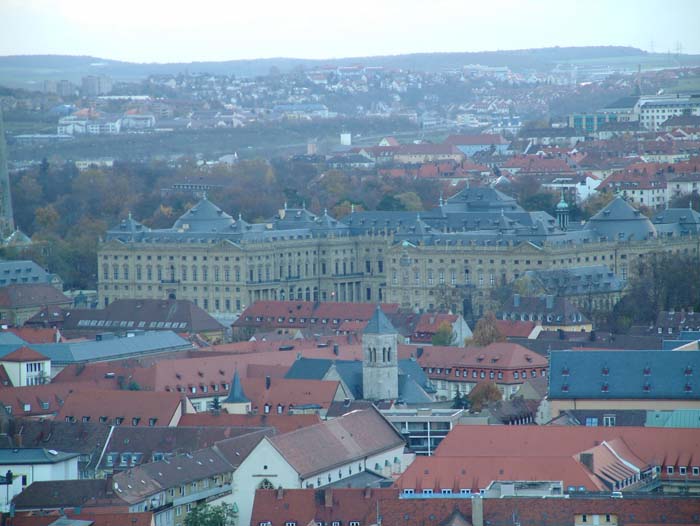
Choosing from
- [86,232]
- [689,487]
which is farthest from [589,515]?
[86,232]

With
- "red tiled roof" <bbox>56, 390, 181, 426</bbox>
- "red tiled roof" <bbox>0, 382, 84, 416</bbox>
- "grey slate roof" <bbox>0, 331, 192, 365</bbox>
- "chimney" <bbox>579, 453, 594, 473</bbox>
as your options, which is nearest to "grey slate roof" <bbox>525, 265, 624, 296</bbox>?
"grey slate roof" <bbox>0, 331, 192, 365</bbox>

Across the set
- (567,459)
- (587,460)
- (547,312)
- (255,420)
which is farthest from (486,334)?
(567,459)

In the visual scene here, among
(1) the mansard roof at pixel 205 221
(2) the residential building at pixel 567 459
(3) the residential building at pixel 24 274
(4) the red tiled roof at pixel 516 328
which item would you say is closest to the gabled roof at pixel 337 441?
(2) the residential building at pixel 567 459

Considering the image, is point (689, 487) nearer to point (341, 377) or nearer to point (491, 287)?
point (341, 377)

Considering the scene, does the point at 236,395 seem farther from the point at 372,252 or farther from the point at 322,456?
the point at 372,252

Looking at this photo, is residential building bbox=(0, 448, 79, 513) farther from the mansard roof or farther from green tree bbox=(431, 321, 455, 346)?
the mansard roof

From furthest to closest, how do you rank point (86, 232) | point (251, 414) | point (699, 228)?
point (86, 232) < point (699, 228) < point (251, 414)

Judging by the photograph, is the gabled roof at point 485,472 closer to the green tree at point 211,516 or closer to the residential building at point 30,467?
the green tree at point 211,516
